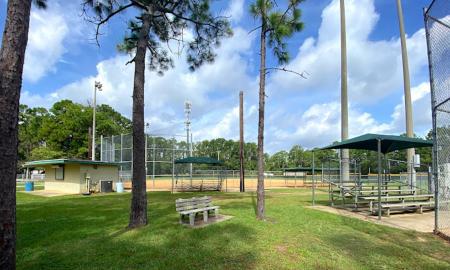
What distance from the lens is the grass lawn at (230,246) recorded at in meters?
5.27

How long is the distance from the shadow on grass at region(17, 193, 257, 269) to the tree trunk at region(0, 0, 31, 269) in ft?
6.14

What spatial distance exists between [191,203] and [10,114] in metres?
5.92

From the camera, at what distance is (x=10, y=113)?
343 centimetres

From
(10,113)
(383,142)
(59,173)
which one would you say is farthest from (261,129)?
(59,173)

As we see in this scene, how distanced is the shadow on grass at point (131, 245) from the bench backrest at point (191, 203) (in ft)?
1.50

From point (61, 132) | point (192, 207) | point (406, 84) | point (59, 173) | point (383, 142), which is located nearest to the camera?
point (192, 207)

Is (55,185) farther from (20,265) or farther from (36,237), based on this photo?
(20,265)

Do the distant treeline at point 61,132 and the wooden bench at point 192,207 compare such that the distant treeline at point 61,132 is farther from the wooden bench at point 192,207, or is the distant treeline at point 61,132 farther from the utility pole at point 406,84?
the wooden bench at point 192,207

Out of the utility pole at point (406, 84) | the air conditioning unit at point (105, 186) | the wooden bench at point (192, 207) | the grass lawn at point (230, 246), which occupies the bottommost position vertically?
the air conditioning unit at point (105, 186)

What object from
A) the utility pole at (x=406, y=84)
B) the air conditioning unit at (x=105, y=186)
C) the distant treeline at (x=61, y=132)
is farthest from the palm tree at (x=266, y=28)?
the distant treeline at (x=61, y=132)

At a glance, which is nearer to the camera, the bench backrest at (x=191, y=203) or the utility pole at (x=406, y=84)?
the bench backrest at (x=191, y=203)

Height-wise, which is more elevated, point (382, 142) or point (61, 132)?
point (61, 132)

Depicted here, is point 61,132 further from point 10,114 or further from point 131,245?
point 10,114

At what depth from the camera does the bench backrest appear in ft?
27.5
